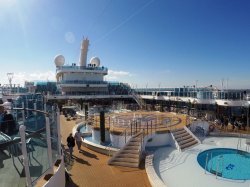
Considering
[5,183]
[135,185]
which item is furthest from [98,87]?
[5,183]

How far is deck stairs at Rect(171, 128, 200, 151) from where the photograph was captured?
11158mm

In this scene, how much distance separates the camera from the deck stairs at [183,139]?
→ 11158 millimetres

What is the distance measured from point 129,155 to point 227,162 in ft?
14.3

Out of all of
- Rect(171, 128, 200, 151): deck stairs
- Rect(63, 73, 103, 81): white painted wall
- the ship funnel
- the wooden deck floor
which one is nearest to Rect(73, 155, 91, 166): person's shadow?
the wooden deck floor

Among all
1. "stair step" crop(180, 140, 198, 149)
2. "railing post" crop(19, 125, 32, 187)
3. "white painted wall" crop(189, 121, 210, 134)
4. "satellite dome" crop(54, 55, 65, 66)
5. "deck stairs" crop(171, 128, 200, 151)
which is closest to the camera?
"railing post" crop(19, 125, 32, 187)

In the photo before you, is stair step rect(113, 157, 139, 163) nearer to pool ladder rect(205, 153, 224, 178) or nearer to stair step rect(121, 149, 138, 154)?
stair step rect(121, 149, 138, 154)

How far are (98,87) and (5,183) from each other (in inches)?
1332

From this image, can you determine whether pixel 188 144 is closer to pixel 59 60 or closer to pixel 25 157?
pixel 25 157

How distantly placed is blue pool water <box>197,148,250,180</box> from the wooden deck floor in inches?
118

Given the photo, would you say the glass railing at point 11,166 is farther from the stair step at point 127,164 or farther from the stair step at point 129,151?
the stair step at point 129,151

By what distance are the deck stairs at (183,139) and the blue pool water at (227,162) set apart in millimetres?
981

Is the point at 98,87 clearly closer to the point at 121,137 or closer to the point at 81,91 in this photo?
the point at 81,91

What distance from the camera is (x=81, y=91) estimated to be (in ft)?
119

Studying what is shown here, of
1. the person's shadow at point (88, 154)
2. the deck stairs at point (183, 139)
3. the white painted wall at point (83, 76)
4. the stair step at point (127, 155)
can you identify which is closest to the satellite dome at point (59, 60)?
the white painted wall at point (83, 76)
